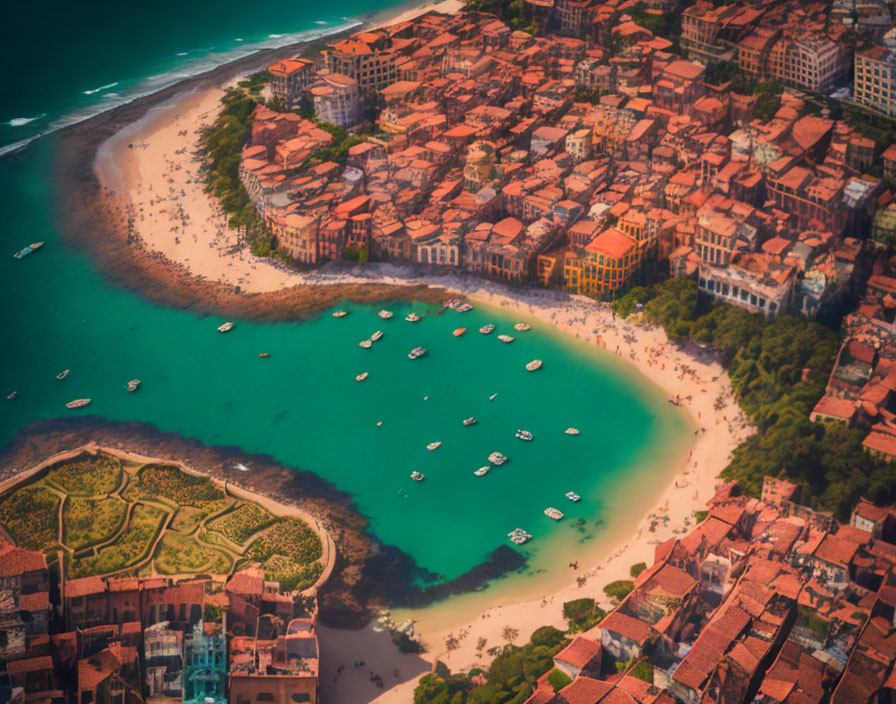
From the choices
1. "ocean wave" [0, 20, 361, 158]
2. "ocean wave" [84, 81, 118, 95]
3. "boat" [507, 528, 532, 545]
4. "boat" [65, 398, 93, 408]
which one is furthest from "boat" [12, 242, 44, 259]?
"boat" [507, 528, 532, 545]

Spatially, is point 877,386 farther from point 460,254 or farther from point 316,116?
point 316,116

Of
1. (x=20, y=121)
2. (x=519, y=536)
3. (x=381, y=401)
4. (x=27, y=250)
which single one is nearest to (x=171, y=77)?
(x=20, y=121)

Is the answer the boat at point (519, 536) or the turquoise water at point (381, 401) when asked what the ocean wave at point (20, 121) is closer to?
the turquoise water at point (381, 401)

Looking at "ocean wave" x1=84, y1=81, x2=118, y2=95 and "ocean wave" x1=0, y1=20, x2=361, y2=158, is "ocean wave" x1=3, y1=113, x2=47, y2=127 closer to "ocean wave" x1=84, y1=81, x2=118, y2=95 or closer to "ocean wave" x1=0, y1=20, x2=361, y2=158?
"ocean wave" x1=0, y1=20, x2=361, y2=158

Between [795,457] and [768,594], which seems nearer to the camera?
[768,594]

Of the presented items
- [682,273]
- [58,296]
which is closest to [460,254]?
[682,273]

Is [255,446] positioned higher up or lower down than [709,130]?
lower down
